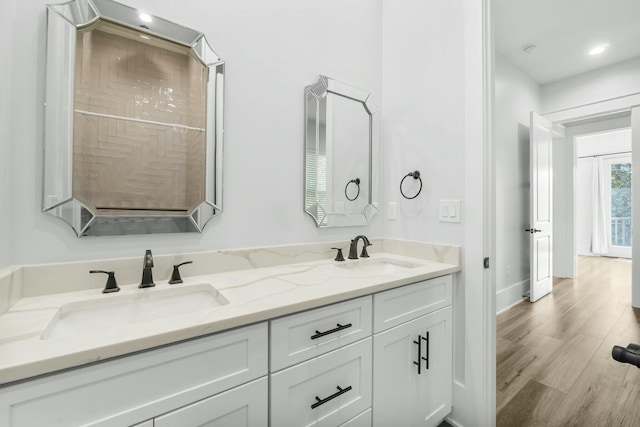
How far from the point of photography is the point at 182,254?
4.04 feet

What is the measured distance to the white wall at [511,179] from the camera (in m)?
3.04

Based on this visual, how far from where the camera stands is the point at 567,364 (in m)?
2.05

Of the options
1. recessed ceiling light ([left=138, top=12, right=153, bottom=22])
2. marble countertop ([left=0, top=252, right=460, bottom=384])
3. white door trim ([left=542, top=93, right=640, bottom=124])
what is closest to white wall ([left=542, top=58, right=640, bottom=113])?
white door trim ([left=542, top=93, right=640, bottom=124])

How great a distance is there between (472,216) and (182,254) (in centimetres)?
139

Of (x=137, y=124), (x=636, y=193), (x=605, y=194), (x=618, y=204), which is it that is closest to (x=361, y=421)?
(x=137, y=124)

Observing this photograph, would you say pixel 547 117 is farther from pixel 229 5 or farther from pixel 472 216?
pixel 229 5

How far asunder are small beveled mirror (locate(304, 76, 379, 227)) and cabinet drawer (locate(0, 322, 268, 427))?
0.92 metres

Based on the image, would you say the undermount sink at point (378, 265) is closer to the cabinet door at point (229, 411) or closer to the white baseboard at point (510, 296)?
the cabinet door at point (229, 411)

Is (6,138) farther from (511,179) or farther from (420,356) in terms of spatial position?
(511,179)

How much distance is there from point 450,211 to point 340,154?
0.71 metres

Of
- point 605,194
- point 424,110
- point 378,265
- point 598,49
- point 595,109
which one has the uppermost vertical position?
point 598,49

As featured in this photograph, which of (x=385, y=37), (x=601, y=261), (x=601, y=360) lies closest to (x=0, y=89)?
(x=385, y=37)

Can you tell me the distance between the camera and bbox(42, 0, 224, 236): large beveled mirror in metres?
1.02

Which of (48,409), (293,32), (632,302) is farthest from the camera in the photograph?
(632,302)
